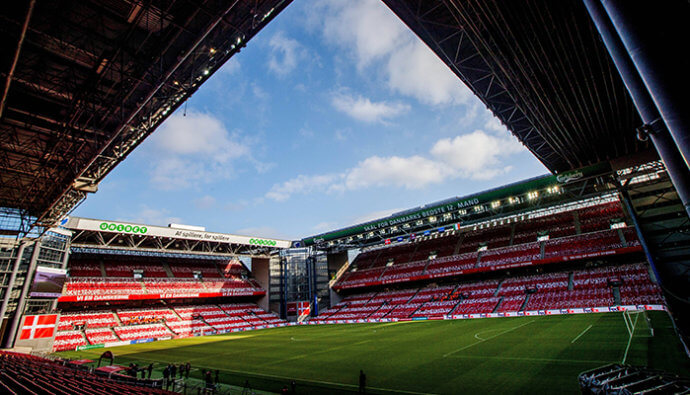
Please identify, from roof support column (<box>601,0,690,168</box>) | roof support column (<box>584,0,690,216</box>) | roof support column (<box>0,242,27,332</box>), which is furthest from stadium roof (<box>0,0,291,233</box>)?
roof support column (<box>0,242,27,332</box>)

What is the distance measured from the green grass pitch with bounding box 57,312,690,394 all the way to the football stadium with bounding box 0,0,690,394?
16cm

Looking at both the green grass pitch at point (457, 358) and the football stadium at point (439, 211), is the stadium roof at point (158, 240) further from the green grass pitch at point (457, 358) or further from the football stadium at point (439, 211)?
the green grass pitch at point (457, 358)

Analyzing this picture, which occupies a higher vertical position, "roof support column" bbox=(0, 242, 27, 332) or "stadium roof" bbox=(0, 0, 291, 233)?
"stadium roof" bbox=(0, 0, 291, 233)

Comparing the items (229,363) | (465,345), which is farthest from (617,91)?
(229,363)

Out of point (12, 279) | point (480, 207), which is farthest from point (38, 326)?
point (480, 207)

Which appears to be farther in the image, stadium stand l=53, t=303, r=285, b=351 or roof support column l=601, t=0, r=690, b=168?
stadium stand l=53, t=303, r=285, b=351

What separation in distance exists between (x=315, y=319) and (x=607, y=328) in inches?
1505

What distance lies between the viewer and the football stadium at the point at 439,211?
975 centimetres

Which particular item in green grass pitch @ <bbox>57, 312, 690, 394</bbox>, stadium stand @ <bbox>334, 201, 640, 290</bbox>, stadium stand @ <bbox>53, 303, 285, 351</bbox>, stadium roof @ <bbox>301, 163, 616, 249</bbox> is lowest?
green grass pitch @ <bbox>57, 312, 690, 394</bbox>

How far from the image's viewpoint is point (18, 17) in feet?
31.7

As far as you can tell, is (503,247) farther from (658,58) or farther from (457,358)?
(658,58)

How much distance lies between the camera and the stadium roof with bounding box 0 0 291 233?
10.1 m

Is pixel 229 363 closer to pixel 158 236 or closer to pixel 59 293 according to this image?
pixel 59 293

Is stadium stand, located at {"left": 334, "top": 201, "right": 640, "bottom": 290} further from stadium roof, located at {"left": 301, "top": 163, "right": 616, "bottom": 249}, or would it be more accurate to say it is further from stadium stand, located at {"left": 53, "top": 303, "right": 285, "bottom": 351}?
stadium stand, located at {"left": 53, "top": 303, "right": 285, "bottom": 351}
